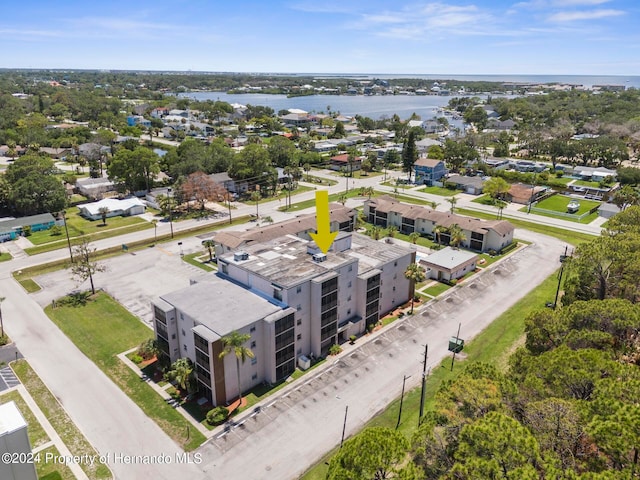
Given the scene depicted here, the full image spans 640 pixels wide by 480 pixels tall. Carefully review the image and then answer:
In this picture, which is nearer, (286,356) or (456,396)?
(456,396)

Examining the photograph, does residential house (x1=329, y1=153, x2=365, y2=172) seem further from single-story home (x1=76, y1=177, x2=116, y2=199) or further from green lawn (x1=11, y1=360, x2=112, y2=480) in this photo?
green lawn (x1=11, y1=360, x2=112, y2=480)

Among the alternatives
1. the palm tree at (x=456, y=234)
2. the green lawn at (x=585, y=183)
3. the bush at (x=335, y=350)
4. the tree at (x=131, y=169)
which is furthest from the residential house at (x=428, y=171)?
the bush at (x=335, y=350)

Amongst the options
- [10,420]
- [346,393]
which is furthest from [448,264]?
[10,420]

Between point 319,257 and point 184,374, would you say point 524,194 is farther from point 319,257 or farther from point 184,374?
point 184,374

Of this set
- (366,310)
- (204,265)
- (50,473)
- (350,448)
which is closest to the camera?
(350,448)

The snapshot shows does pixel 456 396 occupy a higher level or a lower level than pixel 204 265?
higher

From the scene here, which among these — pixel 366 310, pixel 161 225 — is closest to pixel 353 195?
pixel 161 225

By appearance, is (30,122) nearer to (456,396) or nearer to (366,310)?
(366,310)
